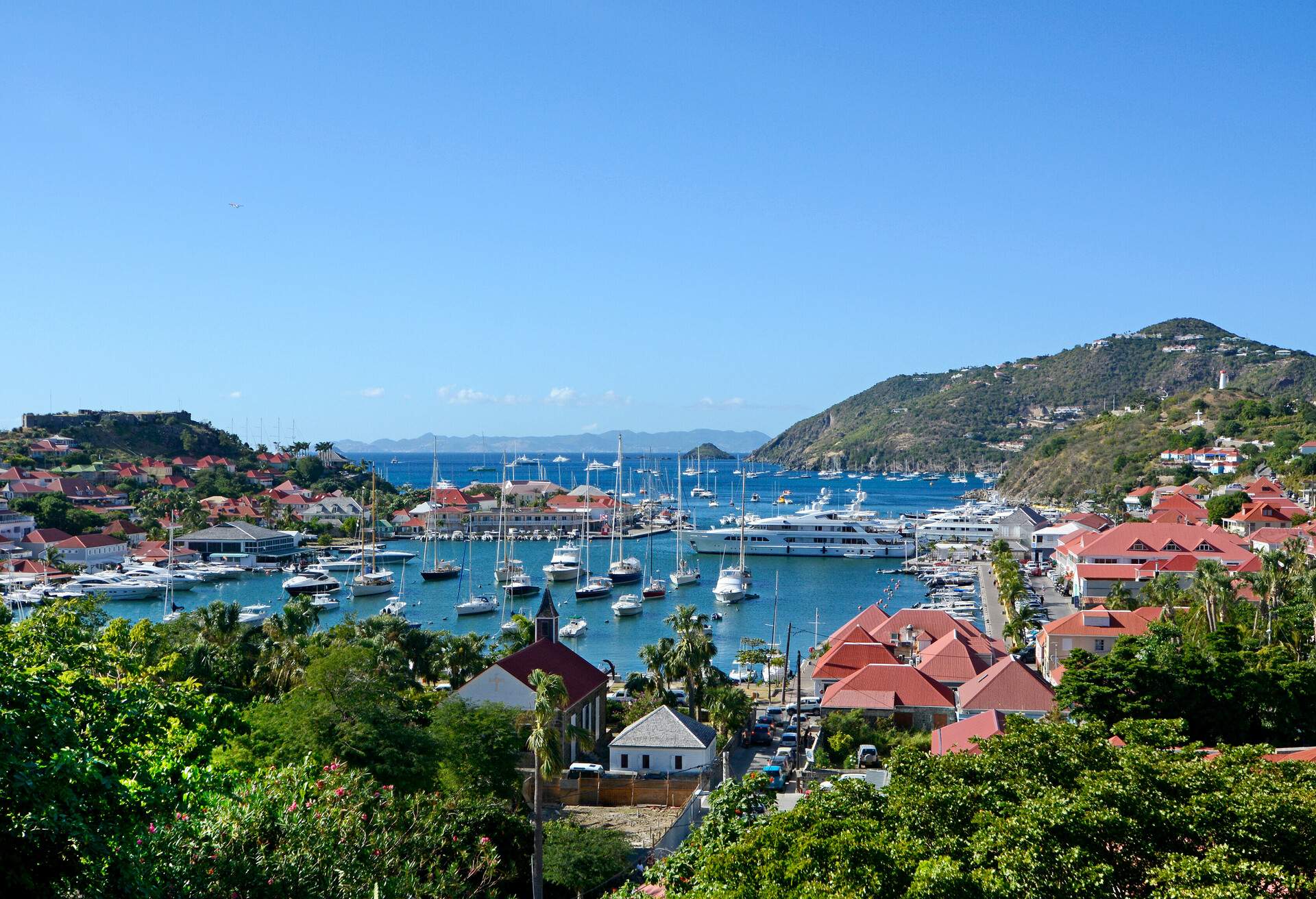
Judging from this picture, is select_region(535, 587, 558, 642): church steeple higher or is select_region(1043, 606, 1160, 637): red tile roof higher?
select_region(535, 587, 558, 642): church steeple

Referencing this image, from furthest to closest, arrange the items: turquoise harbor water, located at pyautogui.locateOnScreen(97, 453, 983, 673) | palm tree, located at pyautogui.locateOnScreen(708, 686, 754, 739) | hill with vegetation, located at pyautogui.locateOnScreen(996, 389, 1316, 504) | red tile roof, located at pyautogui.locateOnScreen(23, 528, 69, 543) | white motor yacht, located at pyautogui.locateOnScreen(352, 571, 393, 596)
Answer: hill with vegetation, located at pyautogui.locateOnScreen(996, 389, 1316, 504) → red tile roof, located at pyautogui.locateOnScreen(23, 528, 69, 543) → white motor yacht, located at pyautogui.locateOnScreen(352, 571, 393, 596) → turquoise harbor water, located at pyautogui.locateOnScreen(97, 453, 983, 673) → palm tree, located at pyautogui.locateOnScreen(708, 686, 754, 739)

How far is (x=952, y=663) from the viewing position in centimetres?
4069

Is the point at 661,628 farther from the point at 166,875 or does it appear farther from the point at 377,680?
the point at 166,875

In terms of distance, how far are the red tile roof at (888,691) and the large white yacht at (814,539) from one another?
211 feet

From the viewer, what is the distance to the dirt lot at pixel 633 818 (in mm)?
26016

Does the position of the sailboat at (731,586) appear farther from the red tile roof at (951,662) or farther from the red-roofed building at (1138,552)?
the red tile roof at (951,662)

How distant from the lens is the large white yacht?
101875 millimetres

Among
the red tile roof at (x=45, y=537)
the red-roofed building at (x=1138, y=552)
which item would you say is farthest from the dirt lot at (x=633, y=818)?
the red tile roof at (x=45, y=537)

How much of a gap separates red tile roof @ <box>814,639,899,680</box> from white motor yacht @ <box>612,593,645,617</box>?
97.4 ft

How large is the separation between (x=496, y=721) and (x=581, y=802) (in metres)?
4.30

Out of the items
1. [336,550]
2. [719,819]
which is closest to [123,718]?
[719,819]

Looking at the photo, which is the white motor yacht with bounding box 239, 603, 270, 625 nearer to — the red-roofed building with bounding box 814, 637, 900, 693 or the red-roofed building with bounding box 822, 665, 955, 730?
the red-roofed building with bounding box 814, 637, 900, 693

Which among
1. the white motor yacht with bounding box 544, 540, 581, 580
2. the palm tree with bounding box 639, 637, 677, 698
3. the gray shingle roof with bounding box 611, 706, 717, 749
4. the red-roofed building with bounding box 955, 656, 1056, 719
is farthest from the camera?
the white motor yacht with bounding box 544, 540, 581, 580

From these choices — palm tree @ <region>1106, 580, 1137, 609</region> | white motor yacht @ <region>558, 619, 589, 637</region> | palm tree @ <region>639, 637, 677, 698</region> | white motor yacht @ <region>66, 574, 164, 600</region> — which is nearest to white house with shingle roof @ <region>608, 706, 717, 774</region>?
palm tree @ <region>639, 637, 677, 698</region>
